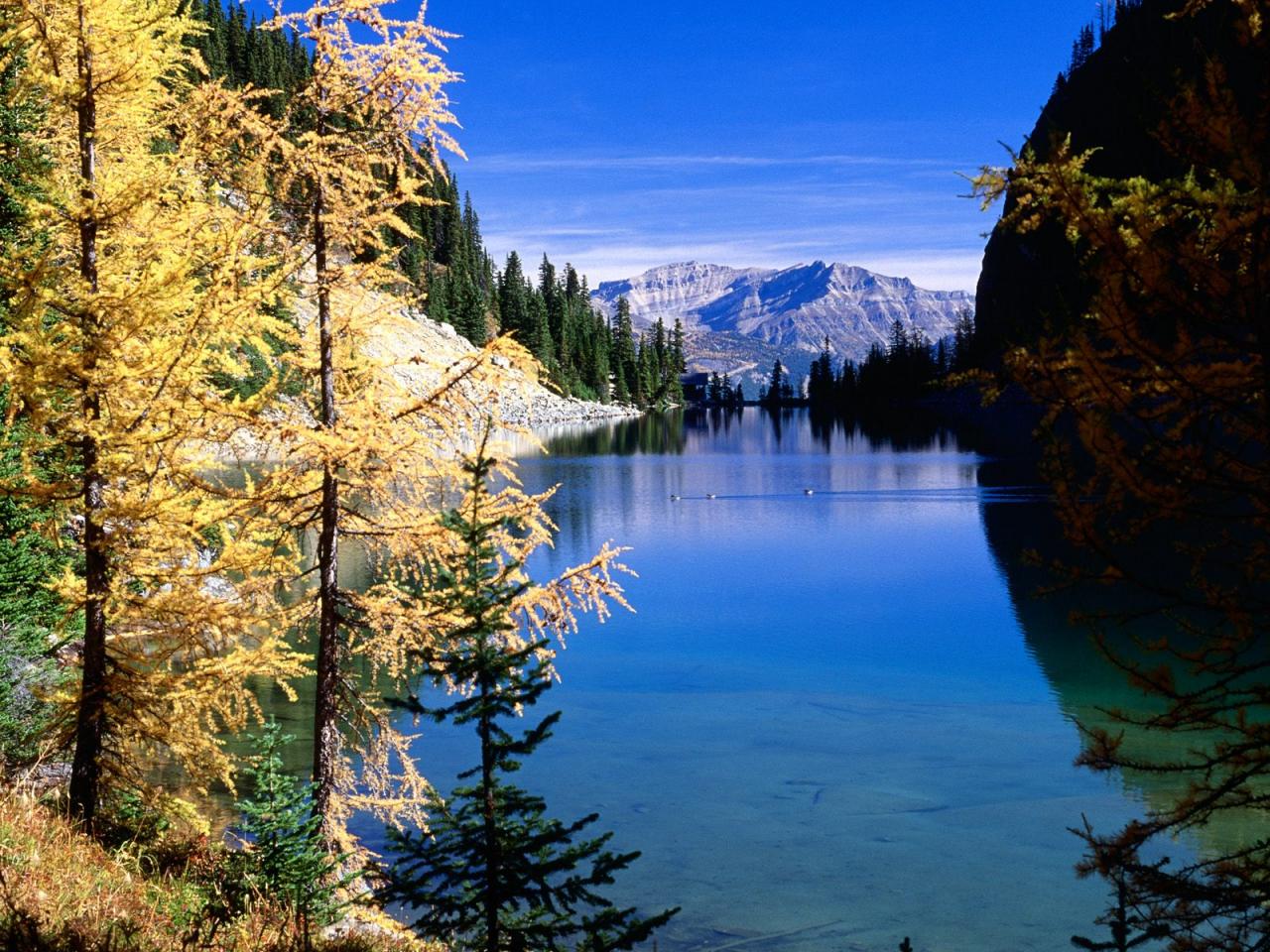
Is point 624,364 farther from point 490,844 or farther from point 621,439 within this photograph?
point 490,844

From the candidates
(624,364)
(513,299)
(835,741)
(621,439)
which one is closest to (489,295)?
(513,299)

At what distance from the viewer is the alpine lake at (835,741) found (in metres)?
15.3

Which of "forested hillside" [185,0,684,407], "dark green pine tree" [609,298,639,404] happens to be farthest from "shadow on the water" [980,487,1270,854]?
"dark green pine tree" [609,298,639,404]

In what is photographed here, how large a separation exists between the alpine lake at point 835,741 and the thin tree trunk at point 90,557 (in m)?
6.98

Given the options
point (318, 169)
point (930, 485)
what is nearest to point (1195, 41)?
point (318, 169)

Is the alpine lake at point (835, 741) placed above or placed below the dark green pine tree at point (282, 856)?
below

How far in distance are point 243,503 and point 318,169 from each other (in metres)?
A: 3.59

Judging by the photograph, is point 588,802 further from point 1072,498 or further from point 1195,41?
point 1195,41

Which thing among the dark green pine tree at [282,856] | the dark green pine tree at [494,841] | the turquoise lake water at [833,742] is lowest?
the turquoise lake water at [833,742]

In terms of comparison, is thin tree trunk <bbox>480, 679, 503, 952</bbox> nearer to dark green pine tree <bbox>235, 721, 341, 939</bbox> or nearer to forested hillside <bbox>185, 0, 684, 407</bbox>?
dark green pine tree <bbox>235, 721, 341, 939</bbox>

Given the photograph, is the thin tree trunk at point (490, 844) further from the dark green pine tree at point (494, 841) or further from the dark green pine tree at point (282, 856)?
the dark green pine tree at point (282, 856)

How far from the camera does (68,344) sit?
9766mm

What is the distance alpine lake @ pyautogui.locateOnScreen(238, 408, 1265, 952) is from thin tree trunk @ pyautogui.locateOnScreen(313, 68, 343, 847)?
5836mm

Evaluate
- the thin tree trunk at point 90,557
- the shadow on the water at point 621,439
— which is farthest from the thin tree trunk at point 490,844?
the shadow on the water at point 621,439
